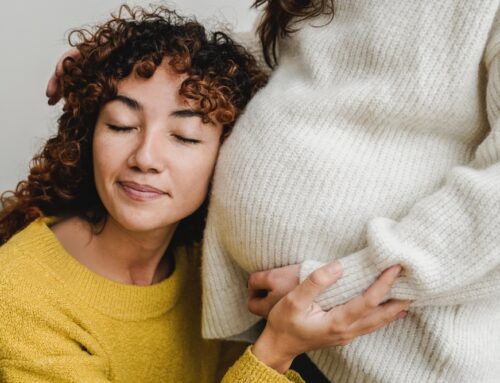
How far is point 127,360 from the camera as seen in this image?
4.15ft

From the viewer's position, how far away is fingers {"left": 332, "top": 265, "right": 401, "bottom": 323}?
98 centimetres

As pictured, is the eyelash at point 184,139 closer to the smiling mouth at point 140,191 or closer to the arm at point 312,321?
the smiling mouth at point 140,191

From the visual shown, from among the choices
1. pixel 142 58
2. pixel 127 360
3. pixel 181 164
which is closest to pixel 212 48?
pixel 142 58

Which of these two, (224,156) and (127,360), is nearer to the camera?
(224,156)

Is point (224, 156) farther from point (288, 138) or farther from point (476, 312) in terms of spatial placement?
point (476, 312)

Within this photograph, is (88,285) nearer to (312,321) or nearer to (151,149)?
(151,149)

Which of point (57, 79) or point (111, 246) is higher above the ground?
point (57, 79)

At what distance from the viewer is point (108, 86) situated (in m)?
1.19

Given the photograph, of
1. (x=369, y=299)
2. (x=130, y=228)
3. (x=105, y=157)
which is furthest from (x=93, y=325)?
(x=369, y=299)

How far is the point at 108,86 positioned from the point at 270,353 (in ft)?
1.82

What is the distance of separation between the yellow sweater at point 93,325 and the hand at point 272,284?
0.08m

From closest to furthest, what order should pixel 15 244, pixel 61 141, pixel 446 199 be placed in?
pixel 446 199 < pixel 15 244 < pixel 61 141

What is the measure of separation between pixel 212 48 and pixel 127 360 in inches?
24.8

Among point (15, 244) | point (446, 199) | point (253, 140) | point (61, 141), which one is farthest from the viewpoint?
point (61, 141)
